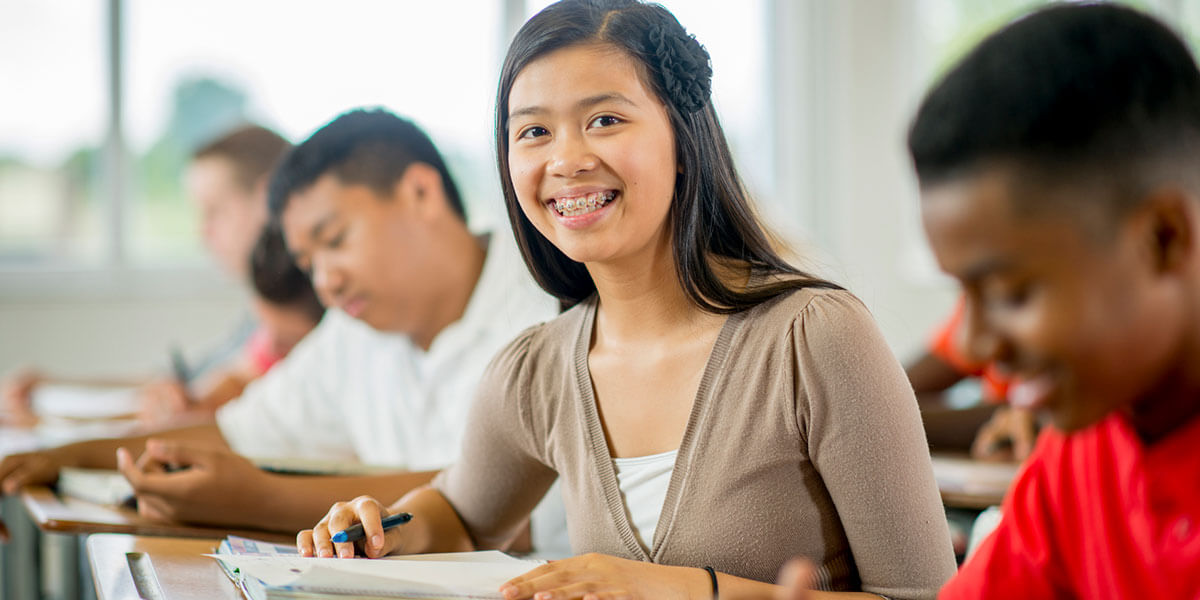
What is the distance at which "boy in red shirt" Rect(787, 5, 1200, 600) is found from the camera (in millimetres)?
623

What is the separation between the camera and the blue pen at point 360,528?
1.21 metres

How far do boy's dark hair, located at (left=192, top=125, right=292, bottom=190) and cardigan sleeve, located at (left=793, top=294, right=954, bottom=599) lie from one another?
250 centimetres

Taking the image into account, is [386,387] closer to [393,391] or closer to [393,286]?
[393,391]

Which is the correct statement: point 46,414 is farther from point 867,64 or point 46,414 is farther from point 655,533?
point 867,64

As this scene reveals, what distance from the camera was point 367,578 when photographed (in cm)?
99

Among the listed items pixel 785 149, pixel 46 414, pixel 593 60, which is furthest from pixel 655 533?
pixel 785 149

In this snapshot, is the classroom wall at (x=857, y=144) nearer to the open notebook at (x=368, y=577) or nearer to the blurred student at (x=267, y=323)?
the blurred student at (x=267, y=323)

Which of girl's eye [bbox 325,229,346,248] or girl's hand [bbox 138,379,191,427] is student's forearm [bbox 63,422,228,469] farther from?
girl's hand [bbox 138,379,191,427]

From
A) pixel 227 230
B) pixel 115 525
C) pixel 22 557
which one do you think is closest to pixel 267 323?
pixel 227 230

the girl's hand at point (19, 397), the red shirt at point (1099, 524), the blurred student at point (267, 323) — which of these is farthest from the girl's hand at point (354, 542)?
the girl's hand at point (19, 397)

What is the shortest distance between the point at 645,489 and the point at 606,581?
0.21 meters

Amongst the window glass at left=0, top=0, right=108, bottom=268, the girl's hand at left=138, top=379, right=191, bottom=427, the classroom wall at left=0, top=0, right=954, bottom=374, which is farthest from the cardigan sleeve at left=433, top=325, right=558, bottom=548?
the classroom wall at left=0, top=0, right=954, bottom=374

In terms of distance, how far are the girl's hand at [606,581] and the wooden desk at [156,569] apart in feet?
1.02

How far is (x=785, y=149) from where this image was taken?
17.5 feet
